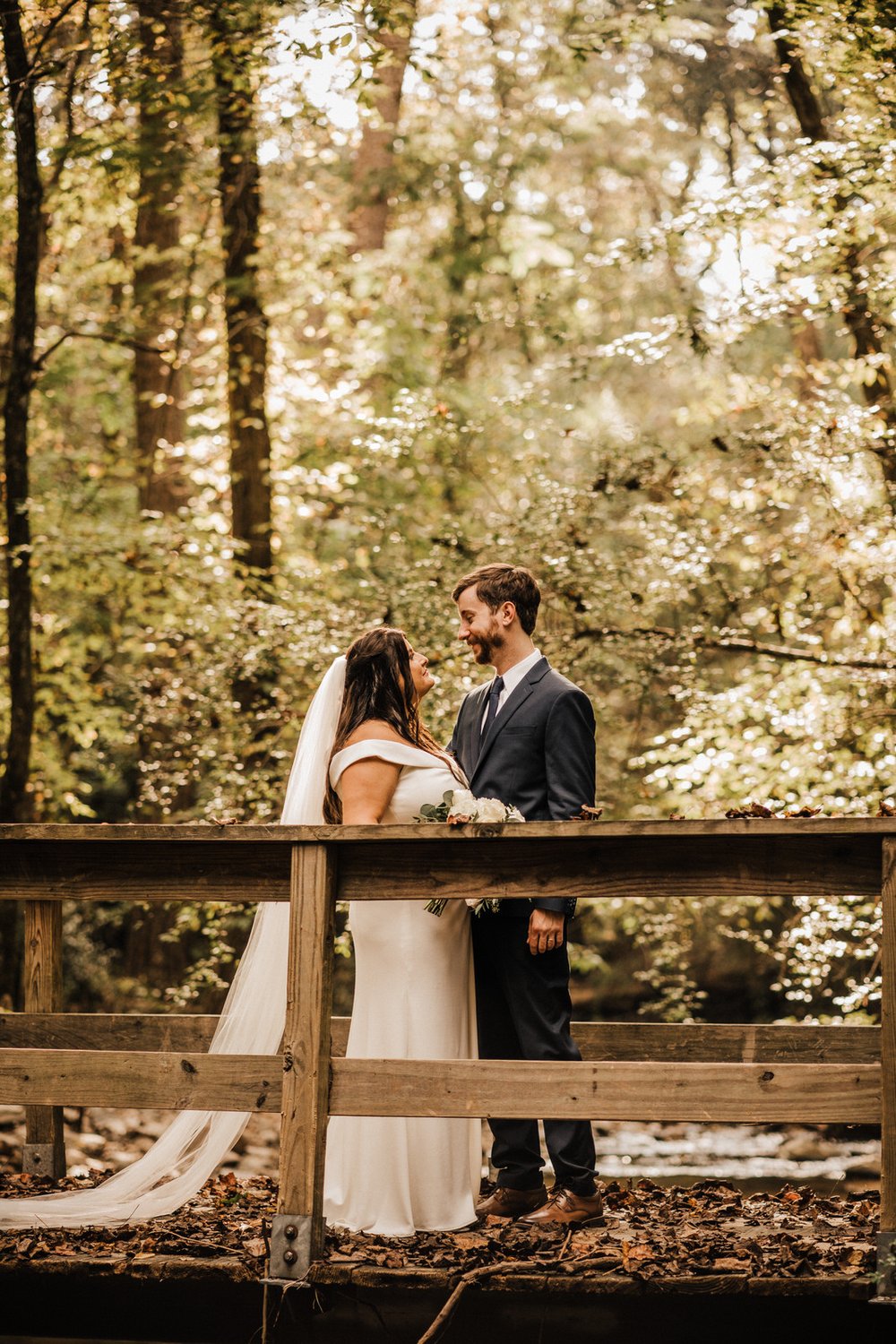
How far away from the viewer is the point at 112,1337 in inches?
185

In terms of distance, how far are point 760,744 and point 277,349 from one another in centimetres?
871

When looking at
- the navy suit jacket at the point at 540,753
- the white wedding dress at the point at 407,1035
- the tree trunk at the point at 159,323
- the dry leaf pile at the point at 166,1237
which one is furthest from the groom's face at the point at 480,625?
the tree trunk at the point at 159,323

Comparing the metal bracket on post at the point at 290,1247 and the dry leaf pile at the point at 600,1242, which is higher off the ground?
the metal bracket on post at the point at 290,1247

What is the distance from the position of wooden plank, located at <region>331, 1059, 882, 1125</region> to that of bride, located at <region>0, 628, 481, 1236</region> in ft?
2.10

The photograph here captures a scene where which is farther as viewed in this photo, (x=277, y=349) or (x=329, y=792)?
(x=277, y=349)

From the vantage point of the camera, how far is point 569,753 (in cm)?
493

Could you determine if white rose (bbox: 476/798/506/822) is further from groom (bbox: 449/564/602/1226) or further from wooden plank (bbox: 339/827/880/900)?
groom (bbox: 449/564/602/1226)

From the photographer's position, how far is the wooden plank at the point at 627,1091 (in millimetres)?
4020

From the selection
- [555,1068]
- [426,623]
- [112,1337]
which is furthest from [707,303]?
[112,1337]

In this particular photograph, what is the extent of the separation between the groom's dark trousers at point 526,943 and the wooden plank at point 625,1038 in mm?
497

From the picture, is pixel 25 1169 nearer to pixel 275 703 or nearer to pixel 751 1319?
pixel 751 1319

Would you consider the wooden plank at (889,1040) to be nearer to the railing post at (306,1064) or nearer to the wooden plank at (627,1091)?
the wooden plank at (627,1091)

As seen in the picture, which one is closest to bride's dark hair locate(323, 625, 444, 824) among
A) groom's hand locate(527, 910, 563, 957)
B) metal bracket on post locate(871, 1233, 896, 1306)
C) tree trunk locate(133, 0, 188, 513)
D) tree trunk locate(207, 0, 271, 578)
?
groom's hand locate(527, 910, 563, 957)

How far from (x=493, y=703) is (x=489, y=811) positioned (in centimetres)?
88
